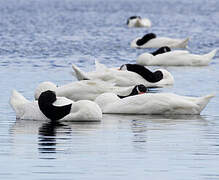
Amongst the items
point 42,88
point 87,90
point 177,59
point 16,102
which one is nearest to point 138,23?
point 177,59

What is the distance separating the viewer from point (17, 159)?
13.1 meters

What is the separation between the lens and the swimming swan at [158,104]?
1756cm

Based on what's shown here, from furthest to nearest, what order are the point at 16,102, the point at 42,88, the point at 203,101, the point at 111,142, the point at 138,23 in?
the point at 138,23 → the point at 42,88 → the point at 203,101 → the point at 16,102 → the point at 111,142

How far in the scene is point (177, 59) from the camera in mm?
28938

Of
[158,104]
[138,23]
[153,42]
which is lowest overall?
[138,23]

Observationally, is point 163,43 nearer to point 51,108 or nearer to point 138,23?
point 138,23

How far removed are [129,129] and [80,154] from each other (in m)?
2.62

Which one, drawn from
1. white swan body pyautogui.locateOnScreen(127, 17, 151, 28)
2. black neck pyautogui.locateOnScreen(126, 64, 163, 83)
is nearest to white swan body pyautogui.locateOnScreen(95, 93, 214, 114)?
black neck pyautogui.locateOnScreen(126, 64, 163, 83)

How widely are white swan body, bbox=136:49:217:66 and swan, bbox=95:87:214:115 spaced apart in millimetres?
11097

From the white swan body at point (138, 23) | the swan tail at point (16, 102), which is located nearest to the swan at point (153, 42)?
the white swan body at point (138, 23)

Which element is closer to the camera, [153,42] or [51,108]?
[51,108]

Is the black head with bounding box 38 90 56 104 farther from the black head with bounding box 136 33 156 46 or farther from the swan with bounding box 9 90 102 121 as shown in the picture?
the black head with bounding box 136 33 156 46

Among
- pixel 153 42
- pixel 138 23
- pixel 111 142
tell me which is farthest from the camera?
pixel 138 23

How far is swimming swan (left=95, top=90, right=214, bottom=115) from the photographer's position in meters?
17.6
